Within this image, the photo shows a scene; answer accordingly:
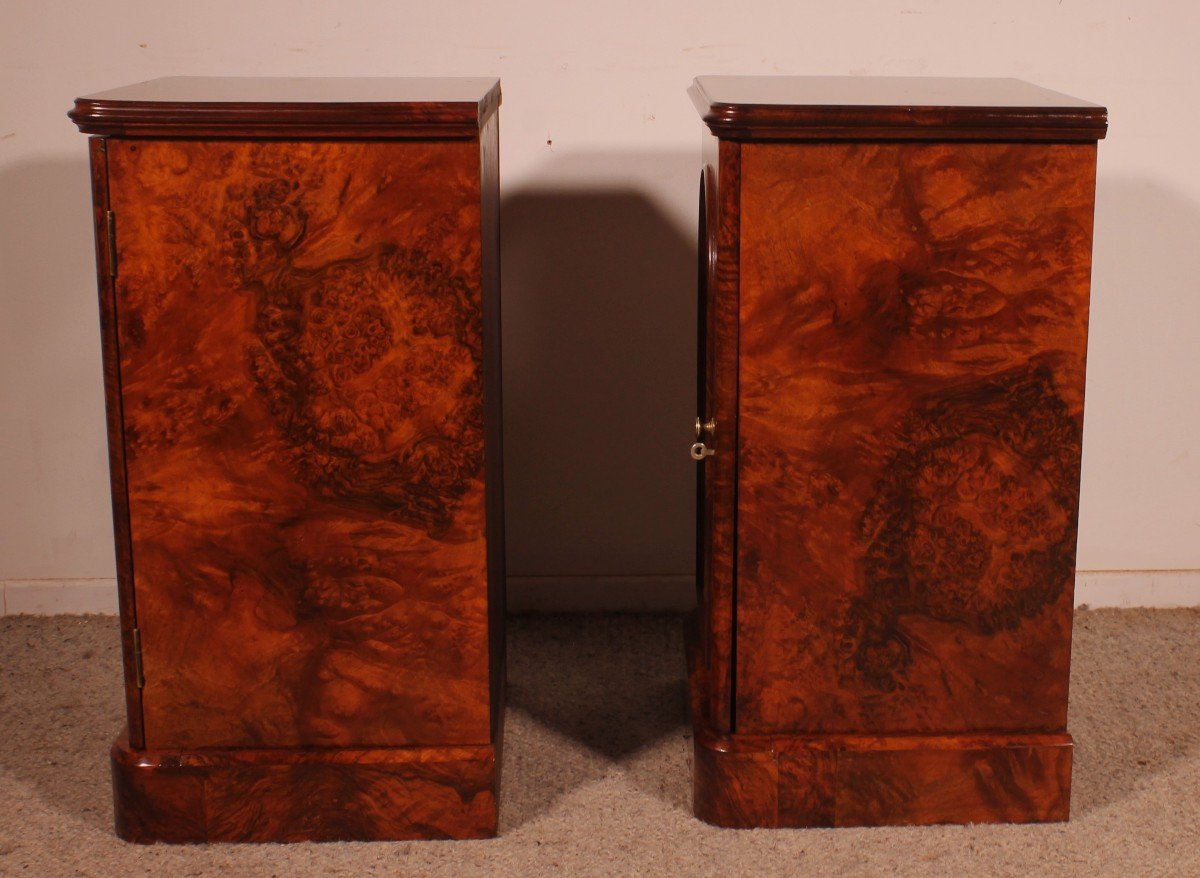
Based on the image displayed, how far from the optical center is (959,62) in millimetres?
2396

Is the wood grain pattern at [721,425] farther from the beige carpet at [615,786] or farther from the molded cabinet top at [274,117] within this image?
the molded cabinet top at [274,117]

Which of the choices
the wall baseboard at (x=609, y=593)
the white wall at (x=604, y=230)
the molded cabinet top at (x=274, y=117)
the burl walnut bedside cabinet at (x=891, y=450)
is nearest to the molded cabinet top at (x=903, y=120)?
the burl walnut bedside cabinet at (x=891, y=450)

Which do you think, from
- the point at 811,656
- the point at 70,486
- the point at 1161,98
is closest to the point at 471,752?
the point at 811,656

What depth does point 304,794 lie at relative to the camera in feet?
5.78

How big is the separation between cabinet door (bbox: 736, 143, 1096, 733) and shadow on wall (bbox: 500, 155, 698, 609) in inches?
32.5

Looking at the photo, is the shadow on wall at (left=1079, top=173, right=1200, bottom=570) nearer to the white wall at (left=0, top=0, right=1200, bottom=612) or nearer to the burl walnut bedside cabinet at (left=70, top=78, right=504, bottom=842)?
the white wall at (left=0, top=0, right=1200, bottom=612)

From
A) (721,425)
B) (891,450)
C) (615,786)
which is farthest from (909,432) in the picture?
(615,786)

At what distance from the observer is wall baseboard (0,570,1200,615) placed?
2576 millimetres

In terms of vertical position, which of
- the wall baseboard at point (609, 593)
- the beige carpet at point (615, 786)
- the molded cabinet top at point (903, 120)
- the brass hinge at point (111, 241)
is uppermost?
the molded cabinet top at point (903, 120)

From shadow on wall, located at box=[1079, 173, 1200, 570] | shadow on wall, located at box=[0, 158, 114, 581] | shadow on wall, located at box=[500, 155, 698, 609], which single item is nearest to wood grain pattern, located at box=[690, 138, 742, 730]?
shadow on wall, located at box=[500, 155, 698, 609]

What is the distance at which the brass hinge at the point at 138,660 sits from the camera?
5.66ft

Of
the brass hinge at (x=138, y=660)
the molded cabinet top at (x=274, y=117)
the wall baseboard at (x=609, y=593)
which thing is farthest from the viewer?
the wall baseboard at (x=609, y=593)

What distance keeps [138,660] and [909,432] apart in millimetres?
975

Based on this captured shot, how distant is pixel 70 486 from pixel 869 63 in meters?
1.59
